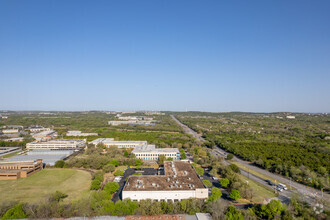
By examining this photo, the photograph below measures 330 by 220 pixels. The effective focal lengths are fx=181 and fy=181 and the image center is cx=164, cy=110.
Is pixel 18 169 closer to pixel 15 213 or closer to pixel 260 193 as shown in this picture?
pixel 15 213

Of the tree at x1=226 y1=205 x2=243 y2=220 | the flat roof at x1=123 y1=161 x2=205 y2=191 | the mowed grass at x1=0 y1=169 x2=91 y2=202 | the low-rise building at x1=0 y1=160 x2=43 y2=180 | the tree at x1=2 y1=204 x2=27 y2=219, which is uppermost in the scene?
the flat roof at x1=123 y1=161 x2=205 y2=191

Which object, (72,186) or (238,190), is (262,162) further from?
(72,186)

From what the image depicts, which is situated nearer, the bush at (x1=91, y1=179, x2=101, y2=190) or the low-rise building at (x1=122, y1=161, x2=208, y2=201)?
the low-rise building at (x1=122, y1=161, x2=208, y2=201)

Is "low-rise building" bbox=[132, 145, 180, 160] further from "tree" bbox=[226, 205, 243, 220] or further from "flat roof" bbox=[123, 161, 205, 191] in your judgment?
"tree" bbox=[226, 205, 243, 220]

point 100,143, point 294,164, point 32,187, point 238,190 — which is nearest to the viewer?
point 238,190

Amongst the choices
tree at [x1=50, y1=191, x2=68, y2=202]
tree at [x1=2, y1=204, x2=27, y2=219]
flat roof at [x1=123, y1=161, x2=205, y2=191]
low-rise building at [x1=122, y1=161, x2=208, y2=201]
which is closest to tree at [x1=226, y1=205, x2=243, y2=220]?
low-rise building at [x1=122, y1=161, x2=208, y2=201]

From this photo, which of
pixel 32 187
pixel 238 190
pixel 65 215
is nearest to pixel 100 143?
pixel 32 187

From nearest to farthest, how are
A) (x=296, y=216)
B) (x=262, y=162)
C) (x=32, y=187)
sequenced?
(x=296, y=216) < (x=32, y=187) < (x=262, y=162)
